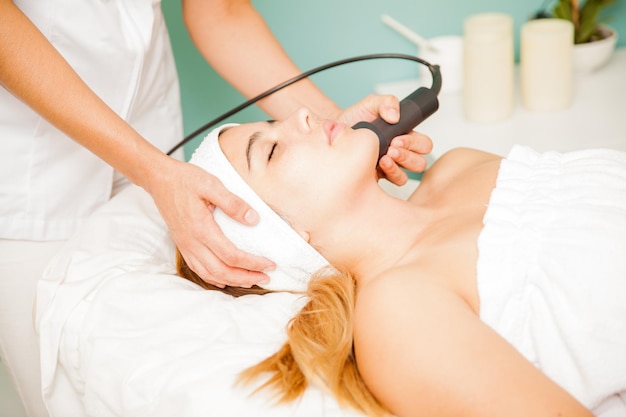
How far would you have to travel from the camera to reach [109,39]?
4.47ft

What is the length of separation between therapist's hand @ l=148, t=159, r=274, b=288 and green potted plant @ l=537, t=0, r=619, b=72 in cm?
130

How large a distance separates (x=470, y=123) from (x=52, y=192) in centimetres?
111

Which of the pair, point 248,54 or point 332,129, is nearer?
point 332,129

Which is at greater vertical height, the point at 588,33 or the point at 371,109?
the point at 371,109

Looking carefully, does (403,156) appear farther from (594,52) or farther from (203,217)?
(594,52)

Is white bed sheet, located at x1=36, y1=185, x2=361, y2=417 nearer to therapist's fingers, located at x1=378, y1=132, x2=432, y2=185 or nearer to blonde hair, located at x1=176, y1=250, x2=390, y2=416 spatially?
blonde hair, located at x1=176, y1=250, x2=390, y2=416

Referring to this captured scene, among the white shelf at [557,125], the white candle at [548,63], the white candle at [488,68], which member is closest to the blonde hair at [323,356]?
the white shelf at [557,125]

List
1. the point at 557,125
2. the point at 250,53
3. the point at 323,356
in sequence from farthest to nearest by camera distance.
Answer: the point at 557,125 < the point at 250,53 < the point at 323,356

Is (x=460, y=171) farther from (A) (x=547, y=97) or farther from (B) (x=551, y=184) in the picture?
(A) (x=547, y=97)

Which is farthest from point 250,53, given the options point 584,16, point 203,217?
point 584,16

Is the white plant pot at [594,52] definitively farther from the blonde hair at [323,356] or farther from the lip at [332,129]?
the blonde hair at [323,356]

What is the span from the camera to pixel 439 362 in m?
0.94

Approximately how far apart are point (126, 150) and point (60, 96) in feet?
0.45

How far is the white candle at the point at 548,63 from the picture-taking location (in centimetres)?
184
